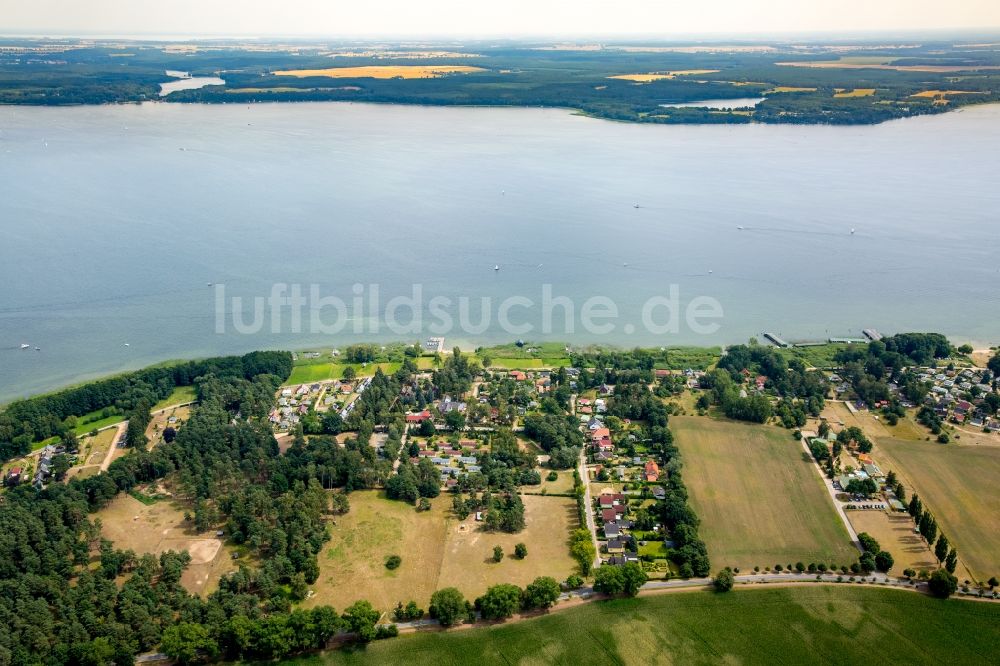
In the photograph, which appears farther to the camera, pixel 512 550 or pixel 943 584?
pixel 512 550

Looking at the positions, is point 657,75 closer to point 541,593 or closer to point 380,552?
point 380,552

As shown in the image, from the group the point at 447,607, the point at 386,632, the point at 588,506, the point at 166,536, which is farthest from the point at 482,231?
the point at 386,632

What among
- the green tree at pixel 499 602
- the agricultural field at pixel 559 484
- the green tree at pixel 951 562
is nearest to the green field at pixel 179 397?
the agricultural field at pixel 559 484

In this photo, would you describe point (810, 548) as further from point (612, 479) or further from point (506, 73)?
point (506, 73)

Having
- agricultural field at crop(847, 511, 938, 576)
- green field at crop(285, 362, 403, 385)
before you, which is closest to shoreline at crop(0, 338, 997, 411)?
green field at crop(285, 362, 403, 385)

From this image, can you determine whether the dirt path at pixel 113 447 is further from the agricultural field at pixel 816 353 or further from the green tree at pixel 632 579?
the agricultural field at pixel 816 353

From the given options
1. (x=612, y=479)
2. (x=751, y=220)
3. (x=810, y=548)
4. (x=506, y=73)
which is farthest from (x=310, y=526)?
(x=506, y=73)
